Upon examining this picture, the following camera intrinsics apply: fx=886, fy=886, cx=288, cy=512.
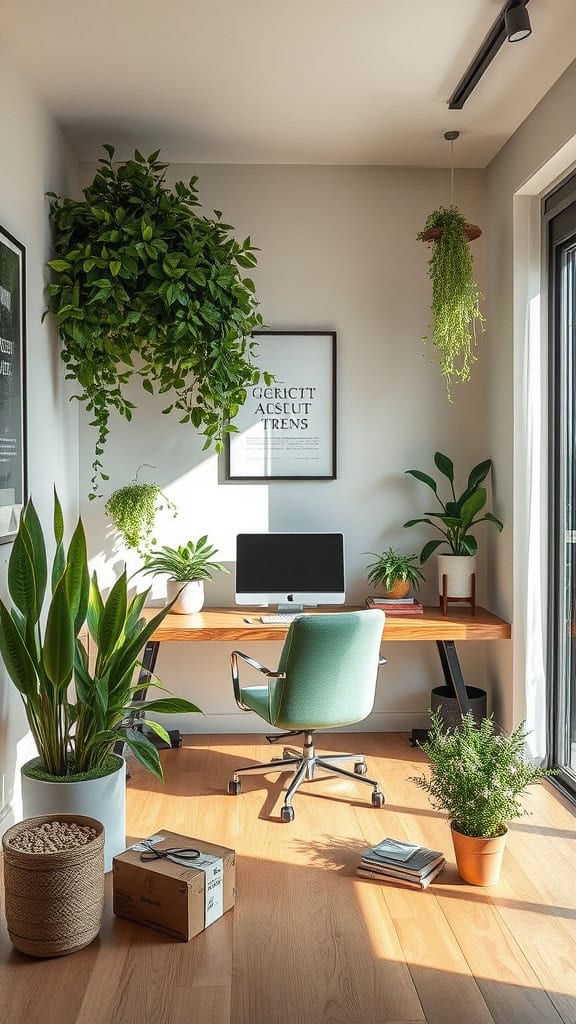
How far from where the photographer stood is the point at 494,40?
2.96 meters

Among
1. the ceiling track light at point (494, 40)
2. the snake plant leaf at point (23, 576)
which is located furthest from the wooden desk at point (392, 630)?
the ceiling track light at point (494, 40)

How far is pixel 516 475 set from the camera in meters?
3.92

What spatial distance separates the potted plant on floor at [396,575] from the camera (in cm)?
414

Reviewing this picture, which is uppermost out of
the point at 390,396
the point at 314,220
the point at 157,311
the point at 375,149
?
the point at 375,149

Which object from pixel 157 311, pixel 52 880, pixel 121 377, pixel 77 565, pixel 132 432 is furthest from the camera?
pixel 132 432

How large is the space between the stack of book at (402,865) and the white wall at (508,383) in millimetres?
1188

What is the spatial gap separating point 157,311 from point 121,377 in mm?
390

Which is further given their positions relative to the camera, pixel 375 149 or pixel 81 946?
pixel 375 149

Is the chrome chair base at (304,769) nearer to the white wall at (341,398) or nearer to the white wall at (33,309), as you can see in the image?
the white wall at (341,398)

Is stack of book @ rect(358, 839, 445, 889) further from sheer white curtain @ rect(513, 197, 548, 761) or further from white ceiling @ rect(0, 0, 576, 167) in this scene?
white ceiling @ rect(0, 0, 576, 167)

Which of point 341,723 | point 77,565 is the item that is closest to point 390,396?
point 341,723

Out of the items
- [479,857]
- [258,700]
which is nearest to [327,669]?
[258,700]

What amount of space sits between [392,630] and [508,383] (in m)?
1.23

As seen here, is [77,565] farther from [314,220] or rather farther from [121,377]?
[314,220]
